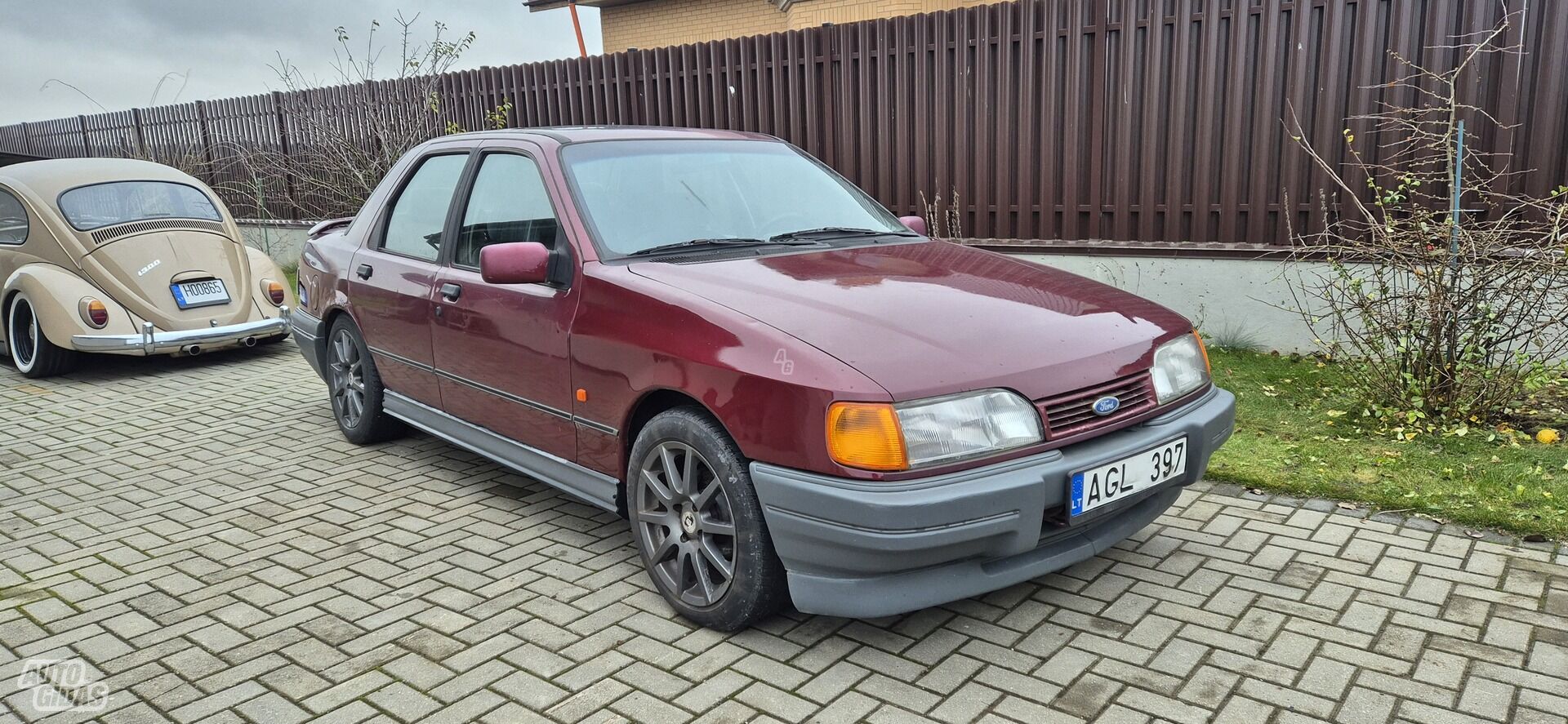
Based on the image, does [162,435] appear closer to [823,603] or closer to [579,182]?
[579,182]

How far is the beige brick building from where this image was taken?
1509 centimetres

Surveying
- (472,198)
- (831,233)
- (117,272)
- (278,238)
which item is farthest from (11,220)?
(831,233)

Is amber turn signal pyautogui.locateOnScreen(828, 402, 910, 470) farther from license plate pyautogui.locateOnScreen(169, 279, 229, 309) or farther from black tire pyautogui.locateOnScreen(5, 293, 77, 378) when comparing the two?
black tire pyautogui.locateOnScreen(5, 293, 77, 378)

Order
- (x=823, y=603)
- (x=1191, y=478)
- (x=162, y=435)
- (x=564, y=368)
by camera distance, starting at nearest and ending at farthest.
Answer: (x=823, y=603) → (x=1191, y=478) → (x=564, y=368) → (x=162, y=435)

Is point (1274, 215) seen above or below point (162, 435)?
above

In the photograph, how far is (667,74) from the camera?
10.2 metres

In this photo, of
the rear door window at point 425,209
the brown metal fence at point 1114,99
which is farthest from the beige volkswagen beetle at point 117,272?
the brown metal fence at point 1114,99

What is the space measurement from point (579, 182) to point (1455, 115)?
5.44 metres

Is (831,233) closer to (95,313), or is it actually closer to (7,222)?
(95,313)

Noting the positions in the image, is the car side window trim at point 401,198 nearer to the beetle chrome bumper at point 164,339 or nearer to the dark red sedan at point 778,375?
the dark red sedan at point 778,375

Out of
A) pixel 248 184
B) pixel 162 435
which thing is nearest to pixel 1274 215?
pixel 162 435

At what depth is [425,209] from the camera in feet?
15.8

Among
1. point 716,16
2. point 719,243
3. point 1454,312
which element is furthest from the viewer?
point 716,16

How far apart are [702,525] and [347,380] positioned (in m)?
3.21
